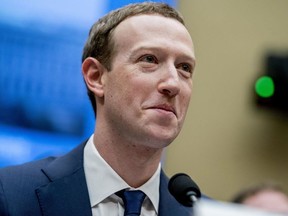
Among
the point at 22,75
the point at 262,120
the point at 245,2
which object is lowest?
the point at 262,120

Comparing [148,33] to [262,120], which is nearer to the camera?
[148,33]

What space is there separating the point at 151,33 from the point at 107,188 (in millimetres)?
458

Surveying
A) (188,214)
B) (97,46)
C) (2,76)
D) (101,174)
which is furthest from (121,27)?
(2,76)

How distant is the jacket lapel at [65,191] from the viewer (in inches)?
67.6

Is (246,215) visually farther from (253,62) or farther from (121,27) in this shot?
(253,62)

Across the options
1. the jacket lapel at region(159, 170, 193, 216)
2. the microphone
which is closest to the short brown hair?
the jacket lapel at region(159, 170, 193, 216)

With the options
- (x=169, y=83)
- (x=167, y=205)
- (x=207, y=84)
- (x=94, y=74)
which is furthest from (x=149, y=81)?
(x=207, y=84)

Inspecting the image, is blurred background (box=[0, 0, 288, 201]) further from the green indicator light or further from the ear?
the ear

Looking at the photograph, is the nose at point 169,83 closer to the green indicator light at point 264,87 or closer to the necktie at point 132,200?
the necktie at point 132,200

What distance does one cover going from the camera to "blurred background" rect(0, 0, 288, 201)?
117 inches

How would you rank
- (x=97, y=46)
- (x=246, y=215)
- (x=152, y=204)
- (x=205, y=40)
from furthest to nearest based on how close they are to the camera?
(x=205, y=40), (x=97, y=46), (x=152, y=204), (x=246, y=215)

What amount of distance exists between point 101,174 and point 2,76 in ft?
4.15

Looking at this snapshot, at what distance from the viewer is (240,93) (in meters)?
3.50

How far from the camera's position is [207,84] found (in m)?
3.48
